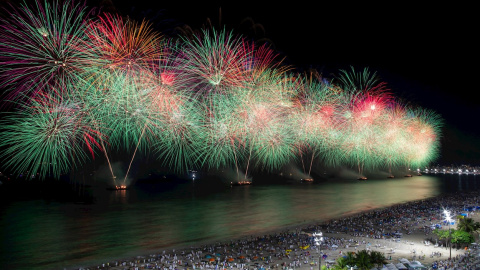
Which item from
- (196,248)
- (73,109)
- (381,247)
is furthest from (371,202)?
(73,109)

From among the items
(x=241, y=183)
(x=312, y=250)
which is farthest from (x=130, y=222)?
(x=241, y=183)

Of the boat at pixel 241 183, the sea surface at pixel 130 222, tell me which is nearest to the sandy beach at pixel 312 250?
the sea surface at pixel 130 222

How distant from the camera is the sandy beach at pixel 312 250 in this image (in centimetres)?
2509

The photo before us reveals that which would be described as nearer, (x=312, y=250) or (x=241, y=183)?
(x=312, y=250)

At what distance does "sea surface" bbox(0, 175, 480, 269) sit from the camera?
3069 centimetres

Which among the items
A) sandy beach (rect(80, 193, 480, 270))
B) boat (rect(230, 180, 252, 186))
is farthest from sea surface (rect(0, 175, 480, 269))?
boat (rect(230, 180, 252, 186))

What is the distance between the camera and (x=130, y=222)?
44156 mm

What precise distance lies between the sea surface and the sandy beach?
3.22m

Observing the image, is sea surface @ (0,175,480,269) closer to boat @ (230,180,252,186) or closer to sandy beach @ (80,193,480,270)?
sandy beach @ (80,193,480,270)

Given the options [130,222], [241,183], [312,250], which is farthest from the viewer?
[241,183]

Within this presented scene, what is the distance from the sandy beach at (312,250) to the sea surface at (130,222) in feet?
10.6

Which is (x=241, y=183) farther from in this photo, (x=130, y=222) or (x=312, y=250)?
(x=312, y=250)

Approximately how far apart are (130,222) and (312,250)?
22.5 metres

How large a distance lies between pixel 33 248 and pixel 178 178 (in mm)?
97115
